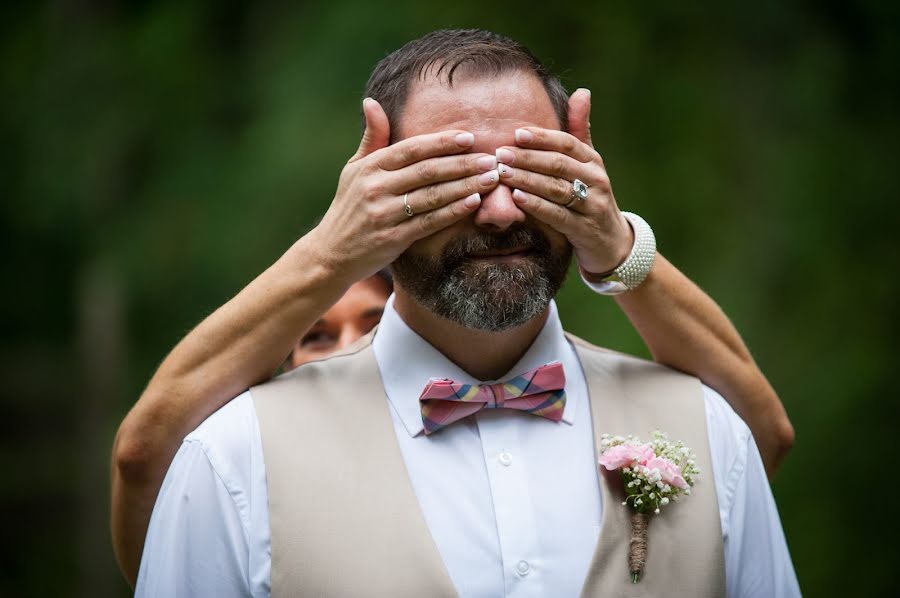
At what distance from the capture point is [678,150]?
650cm

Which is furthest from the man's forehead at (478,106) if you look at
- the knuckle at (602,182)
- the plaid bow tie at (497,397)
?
the plaid bow tie at (497,397)

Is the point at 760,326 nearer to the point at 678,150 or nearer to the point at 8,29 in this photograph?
the point at 678,150

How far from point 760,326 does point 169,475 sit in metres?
4.71

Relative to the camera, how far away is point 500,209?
2268 millimetres

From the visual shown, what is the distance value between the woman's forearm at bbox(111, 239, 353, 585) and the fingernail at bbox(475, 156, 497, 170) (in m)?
0.41

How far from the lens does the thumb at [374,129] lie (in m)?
2.37

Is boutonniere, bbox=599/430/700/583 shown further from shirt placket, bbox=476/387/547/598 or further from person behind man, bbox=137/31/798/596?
shirt placket, bbox=476/387/547/598

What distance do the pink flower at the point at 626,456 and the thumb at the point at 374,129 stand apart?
0.91m

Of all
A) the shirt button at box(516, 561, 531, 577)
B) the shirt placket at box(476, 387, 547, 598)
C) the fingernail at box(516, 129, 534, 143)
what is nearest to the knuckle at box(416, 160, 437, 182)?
the fingernail at box(516, 129, 534, 143)

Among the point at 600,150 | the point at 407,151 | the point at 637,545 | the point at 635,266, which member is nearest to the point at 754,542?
the point at 637,545

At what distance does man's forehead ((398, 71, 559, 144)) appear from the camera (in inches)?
93.0

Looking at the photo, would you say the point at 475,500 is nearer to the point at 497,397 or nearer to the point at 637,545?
the point at 497,397

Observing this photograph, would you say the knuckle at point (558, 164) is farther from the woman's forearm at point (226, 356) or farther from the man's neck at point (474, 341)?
the woman's forearm at point (226, 356)

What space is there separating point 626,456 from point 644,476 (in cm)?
7
